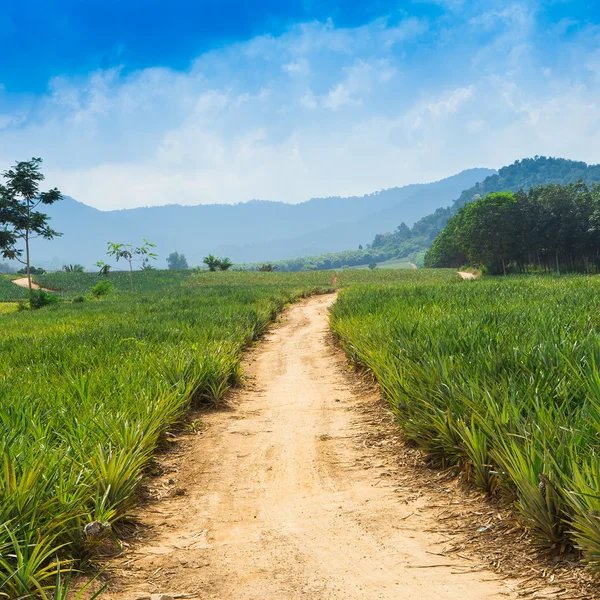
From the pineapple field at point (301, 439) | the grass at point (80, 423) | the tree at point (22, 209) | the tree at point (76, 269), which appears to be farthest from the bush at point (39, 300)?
the tree at point (76, 269)

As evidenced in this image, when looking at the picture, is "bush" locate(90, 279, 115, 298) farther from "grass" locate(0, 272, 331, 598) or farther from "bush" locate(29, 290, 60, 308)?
"grass" locate(0, 272, 331, 598)

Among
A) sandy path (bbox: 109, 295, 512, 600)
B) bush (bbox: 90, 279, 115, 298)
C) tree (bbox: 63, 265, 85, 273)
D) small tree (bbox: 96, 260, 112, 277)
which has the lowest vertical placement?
sandy path (bbox: 109, 295, 512, 600)

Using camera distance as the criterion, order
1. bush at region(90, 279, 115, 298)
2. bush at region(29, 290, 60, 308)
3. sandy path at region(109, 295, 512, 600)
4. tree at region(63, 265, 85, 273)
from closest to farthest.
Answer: sandy path at region(109, 295, 512, 600)
bush at region(29, 290, 60, 308)
bush at region(90, 279, 115, 298)
tree at region(63, 265, 85, 273)

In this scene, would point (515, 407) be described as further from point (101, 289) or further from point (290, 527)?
point (101, 289)

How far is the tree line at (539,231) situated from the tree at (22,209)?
46589 mm

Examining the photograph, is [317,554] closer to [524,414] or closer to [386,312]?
[524,414]

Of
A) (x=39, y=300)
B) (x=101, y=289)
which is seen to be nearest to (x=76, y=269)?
(x=101, y=289)

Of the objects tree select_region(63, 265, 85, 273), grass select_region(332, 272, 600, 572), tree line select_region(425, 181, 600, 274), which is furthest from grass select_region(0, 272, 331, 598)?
tree select_region(63, 265, 85, 273)

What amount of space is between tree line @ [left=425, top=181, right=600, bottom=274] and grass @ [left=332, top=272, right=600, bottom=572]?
5445 centimetres

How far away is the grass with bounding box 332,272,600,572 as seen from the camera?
115 inches

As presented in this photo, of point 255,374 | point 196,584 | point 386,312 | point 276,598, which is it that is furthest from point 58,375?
point 386,312

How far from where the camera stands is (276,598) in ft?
8.80

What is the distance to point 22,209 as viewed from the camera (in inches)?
1468

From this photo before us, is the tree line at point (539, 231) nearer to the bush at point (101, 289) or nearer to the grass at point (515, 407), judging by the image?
the bush at point (101, 289)
